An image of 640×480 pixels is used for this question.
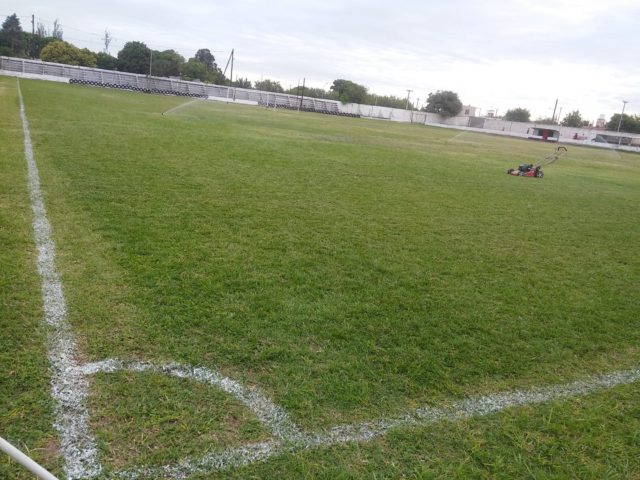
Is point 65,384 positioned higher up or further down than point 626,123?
further down

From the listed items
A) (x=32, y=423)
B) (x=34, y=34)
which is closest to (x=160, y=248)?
(x=32, y=423)

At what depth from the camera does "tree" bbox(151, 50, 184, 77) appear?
231 feet

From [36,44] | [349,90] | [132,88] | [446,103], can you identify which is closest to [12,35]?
[36,44]

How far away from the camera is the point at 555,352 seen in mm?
3467

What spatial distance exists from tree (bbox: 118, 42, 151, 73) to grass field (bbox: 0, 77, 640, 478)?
6820 centimetres

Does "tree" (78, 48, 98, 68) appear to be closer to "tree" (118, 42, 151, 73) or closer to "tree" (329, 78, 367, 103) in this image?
"tree" (118, 42, 151, 73)

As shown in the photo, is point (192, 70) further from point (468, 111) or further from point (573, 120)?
point (573, 120)

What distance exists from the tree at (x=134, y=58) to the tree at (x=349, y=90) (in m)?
30.0

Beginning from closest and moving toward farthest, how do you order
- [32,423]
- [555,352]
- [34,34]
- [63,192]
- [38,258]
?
1. [32,423]
2. [555,352]
3. [38,258]
4. [63,192]
5. [34,34]

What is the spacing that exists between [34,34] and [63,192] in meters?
85.3

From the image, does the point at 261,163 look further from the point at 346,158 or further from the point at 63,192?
the point at 63,192

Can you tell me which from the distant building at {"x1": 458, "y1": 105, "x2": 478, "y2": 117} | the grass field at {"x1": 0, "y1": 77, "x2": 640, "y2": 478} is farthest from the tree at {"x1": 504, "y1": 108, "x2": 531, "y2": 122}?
the grass field at {"x1": 0, "y1": 77, "x2": 640, "y2": 478}

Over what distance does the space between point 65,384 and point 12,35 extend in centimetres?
9060

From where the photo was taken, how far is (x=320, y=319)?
3.56m
